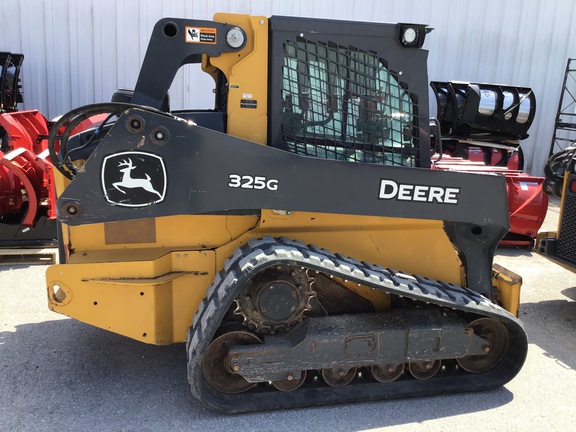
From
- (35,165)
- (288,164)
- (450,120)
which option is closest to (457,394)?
(288,164)

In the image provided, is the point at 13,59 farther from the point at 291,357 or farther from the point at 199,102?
the point at 291,357

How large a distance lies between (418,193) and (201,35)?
1.59 metres

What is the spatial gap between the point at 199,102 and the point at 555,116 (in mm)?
8117

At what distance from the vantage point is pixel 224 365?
3.21 m

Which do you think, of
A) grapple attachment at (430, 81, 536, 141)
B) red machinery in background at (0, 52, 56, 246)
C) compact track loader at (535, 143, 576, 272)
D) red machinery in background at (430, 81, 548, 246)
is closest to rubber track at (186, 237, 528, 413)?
compact track loader at (535, 143, 576, 272)

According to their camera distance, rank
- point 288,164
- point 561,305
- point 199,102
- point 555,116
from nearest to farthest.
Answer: point 288,164 → point 561,305 → point 199,102 → point 555,116

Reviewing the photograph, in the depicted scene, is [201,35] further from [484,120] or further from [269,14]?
[269,14]

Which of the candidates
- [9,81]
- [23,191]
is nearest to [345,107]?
[23,191]

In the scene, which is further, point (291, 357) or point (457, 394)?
point (457, 394)

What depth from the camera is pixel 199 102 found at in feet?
34.1

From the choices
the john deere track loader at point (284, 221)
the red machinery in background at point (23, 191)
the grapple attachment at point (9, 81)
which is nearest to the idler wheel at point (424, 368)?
the john deere track loader at point (284, 221)

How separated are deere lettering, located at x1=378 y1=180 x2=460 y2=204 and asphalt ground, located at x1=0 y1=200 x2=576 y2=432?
4.25 ft

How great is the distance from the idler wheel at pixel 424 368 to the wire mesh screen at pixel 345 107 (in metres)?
1.29

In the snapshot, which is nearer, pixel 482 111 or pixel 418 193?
pixel 418 193
